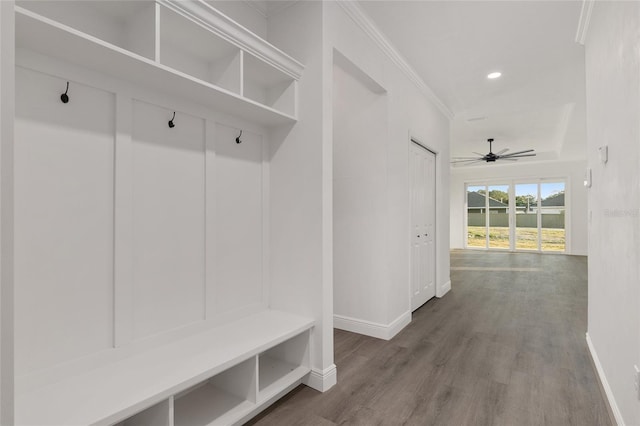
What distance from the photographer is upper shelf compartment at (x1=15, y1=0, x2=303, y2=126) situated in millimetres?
1264

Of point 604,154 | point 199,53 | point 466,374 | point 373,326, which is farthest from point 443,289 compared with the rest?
point 199,53

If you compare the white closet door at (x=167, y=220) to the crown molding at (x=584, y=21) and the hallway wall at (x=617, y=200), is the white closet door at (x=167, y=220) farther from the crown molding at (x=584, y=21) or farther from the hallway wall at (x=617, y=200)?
the crown molding at (x=584, y=21)

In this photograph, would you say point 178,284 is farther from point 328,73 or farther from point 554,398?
point 554,398

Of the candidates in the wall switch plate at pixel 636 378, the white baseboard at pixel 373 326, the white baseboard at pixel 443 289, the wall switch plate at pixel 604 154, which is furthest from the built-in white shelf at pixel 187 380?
the white baseboard at pixel 443 289

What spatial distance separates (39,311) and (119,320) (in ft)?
1.05

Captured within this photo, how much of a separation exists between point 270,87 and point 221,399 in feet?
6.71

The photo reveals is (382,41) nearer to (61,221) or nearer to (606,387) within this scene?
(61,221)

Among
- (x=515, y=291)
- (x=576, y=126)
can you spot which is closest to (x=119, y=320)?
(x=515, y=291)

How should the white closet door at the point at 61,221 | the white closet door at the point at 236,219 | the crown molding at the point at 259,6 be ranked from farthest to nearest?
1. the crown molding at the point at 259,6
2. the white closet door at the point at 236,219
3. the white closet door at the point at 61,221

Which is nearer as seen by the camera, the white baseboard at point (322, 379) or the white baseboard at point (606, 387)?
the white baseboard at point (606, 387)

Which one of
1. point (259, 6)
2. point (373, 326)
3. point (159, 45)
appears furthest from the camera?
point (373, 326)

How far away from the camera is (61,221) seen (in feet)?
4.58

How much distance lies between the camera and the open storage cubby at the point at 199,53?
166cm

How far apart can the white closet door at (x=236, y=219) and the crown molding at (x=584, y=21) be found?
2595mm
